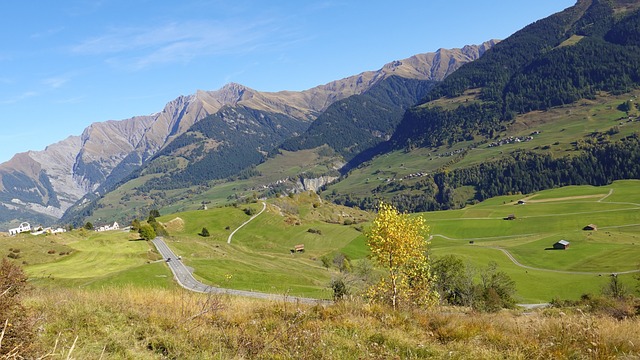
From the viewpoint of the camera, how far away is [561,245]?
120812mm

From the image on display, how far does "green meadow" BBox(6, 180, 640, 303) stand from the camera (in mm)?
58250

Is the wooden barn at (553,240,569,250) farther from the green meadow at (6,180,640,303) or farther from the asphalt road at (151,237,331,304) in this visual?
the asphalt road at (151,237,331,304)

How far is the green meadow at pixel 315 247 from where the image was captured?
58.2 m

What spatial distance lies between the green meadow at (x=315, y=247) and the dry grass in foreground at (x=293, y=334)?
1385cm

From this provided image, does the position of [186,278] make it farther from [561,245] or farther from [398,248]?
[561,245]

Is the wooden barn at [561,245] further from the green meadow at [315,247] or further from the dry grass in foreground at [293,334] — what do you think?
the dry grass in foreground at [293,334]

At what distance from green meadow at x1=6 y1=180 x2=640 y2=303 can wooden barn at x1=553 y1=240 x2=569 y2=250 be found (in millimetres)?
1865

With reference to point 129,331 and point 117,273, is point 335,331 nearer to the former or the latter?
point 129,331

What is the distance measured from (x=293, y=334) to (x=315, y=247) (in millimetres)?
131569

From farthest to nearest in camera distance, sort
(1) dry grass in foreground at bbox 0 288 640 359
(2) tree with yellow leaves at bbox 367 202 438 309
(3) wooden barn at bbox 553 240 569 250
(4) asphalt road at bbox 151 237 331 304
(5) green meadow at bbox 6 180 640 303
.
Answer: (3) wooden barn at bbox 553 240 569 250, (5) green meadow at bbox 6 180 640 303, (4) asphalt road at bbox 151 237 331 304, (2) tree with yellow leaves at bbox 367 202 438 309, (1) dry grass in foreground at bbox 0 288 640 359

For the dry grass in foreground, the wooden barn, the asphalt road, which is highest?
the dry grass in foreground

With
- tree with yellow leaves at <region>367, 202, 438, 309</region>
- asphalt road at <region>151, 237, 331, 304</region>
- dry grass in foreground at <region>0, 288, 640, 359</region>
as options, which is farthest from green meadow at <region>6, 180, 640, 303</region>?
dry grass in foreground at <region>0, 288, 640, 359</region>

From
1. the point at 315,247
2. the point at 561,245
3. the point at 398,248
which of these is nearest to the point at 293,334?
the point at 398,248

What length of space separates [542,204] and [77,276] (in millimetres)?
199043
